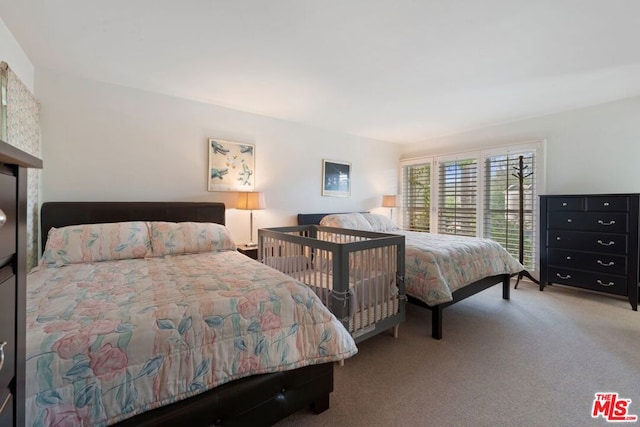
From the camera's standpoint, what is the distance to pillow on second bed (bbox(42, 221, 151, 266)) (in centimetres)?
213

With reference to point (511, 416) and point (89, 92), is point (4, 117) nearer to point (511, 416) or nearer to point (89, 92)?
point (89, 92)

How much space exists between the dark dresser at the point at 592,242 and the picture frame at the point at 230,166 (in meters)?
3.77

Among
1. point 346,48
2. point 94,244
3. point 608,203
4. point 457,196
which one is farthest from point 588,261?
point 94,244

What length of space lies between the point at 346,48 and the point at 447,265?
2.03 meters

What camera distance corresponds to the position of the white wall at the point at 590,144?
3.28 m

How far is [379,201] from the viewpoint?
207 inches

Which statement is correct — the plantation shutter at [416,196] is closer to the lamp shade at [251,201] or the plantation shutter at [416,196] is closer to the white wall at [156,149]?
the white wall at [156,149]

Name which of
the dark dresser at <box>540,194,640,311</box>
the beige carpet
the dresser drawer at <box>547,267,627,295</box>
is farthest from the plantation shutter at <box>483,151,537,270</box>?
the beige carpet

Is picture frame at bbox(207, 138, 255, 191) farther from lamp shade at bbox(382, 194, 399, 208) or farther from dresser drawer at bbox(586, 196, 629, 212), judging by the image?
dresser drawer at bbox(586, 196, 629, 212)

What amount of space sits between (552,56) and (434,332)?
2491 mm

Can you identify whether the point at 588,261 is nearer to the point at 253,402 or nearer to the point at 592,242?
the point at 592,242

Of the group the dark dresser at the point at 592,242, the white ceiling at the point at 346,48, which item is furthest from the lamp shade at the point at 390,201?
the dark dresser at the point at 592,242

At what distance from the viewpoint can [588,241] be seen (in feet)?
10.7

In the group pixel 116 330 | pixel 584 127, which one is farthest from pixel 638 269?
pixel 116 330
